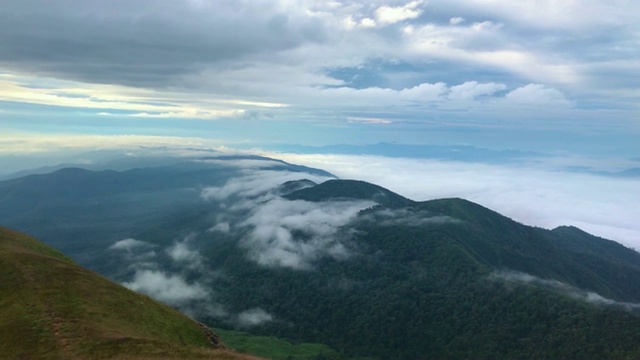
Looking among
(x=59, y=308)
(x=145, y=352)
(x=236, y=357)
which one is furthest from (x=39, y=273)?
(x=236, y=357)

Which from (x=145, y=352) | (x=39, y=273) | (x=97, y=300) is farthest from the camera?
(x=39, y=273)

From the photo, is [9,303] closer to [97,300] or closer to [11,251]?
[97,300]

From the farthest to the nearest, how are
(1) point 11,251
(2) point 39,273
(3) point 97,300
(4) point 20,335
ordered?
(1) point 11,251
(2) point 39,273
(3) point 97,300
(4) point 20,335

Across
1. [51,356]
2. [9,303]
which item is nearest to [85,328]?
[51,356]

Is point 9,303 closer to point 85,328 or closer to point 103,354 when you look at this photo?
point 85,328

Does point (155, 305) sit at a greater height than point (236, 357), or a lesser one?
lesser

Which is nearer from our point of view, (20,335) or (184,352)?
(184,352)
